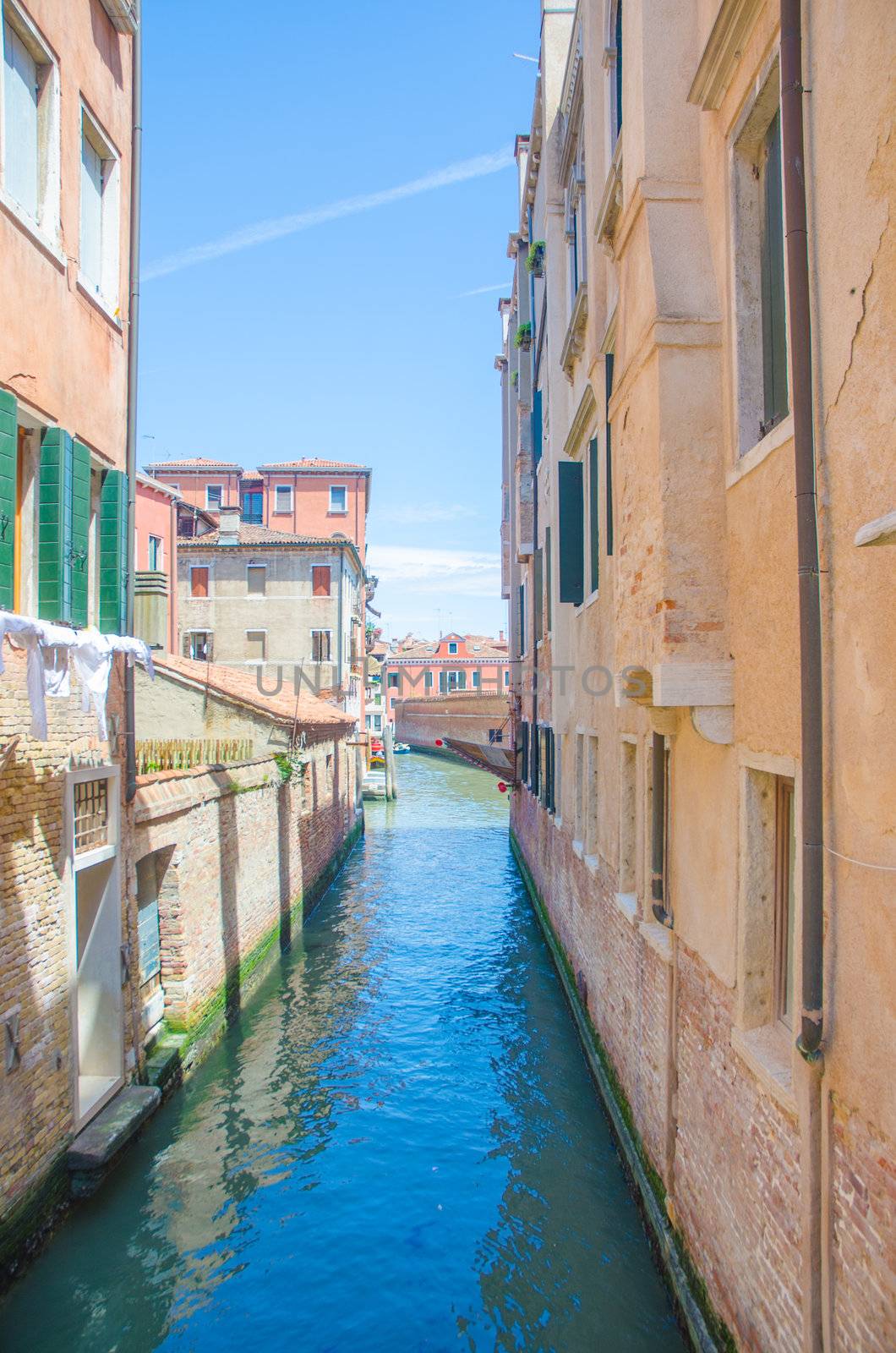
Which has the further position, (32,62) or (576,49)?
(576,49)

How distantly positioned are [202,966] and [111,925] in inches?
77.6

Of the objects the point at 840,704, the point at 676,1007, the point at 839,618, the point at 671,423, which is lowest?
the point at 676,1007

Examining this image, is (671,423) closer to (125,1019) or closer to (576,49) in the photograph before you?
(125,1019)

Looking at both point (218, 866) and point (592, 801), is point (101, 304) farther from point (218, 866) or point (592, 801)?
point (592, 801)

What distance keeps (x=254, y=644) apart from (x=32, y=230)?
2346cm

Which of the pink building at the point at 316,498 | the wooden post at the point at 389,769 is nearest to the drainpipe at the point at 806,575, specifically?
the wooden post at the point at 389,769

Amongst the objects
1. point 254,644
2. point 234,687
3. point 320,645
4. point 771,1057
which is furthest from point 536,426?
point 254,644

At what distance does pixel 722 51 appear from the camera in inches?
152

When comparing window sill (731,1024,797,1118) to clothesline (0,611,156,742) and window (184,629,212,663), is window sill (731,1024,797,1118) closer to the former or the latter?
clothesline (0,611,156,742)

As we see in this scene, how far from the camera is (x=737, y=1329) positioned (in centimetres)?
363

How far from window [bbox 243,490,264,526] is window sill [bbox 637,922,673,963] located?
1359 inches

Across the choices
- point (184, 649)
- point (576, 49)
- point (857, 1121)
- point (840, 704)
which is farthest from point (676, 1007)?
point (184, 649)

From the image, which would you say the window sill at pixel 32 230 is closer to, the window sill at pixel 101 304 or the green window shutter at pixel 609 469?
the window sill at pixel 101 304

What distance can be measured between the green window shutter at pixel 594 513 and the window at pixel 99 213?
13.3 feet
